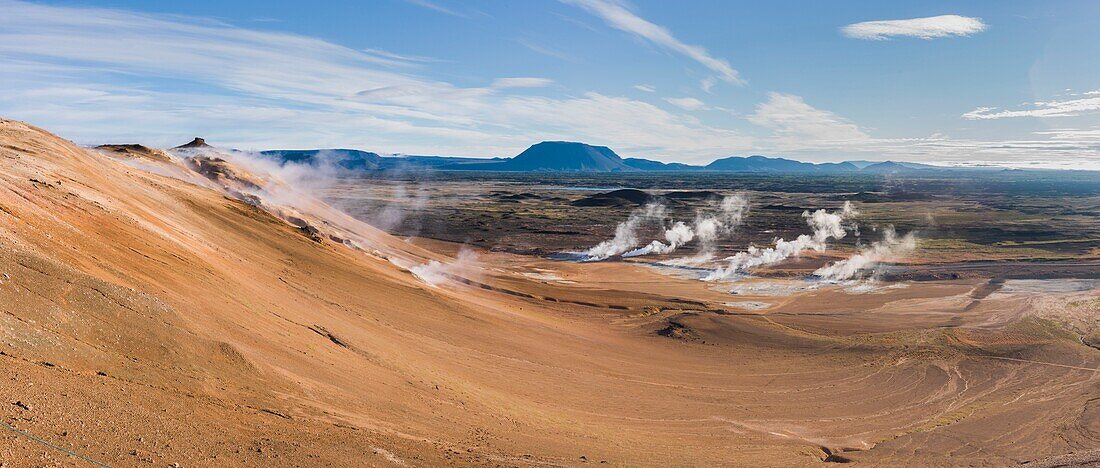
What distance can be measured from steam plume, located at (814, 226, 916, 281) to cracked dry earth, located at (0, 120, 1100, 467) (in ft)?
48.4

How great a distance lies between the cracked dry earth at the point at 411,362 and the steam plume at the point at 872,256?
14.8 meters

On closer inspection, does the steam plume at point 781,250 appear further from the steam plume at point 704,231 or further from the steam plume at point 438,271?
the steam plume at point 438,271

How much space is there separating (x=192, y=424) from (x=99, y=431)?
1.62m

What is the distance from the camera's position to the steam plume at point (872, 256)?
56.8 meters

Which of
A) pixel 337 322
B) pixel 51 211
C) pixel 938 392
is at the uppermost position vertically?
pixel 51 211

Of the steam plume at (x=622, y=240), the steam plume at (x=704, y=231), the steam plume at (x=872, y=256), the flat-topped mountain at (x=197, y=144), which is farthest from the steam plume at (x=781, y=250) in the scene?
the flat-topped mountain at (x=197, y=144)

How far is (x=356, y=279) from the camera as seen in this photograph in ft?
95.0

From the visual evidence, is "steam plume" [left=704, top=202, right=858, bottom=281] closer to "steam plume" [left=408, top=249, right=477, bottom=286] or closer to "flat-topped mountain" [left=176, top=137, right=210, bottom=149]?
"steam plume" [left=408, top=249, right=477, bottom=286]

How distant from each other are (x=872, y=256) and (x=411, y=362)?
2323 inches

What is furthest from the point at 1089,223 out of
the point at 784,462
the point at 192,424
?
the point at 192,424

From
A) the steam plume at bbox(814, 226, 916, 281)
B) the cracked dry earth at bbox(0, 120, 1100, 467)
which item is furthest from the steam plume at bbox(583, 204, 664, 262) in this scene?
the cracked dry earth at bbox(0, 120, 1100, 467)

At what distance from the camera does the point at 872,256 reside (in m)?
67.2

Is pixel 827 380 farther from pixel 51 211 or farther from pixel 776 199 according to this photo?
pixel 776 199

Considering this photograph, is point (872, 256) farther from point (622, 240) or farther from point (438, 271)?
point (438, 271)
